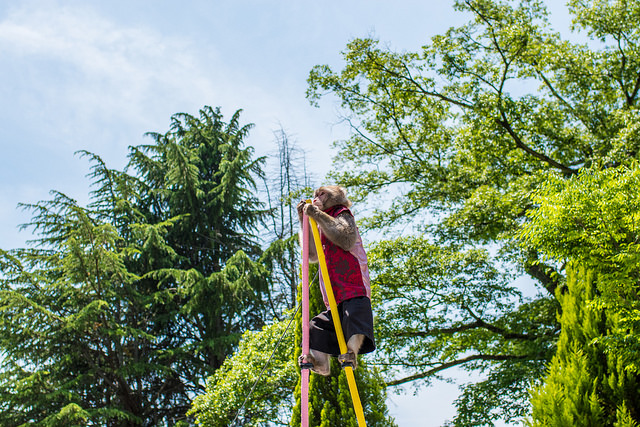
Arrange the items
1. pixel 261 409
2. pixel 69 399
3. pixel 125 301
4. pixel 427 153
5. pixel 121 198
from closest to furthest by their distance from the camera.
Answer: pixel 261 409
pixel 69 399
pixel 427 153
pixel 125 301
pixel 121 198

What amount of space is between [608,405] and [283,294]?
1304cm

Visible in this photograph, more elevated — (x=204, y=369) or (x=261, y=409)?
(x=204, y=369)

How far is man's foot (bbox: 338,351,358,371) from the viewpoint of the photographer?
105 inches

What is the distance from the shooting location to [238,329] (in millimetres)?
17281

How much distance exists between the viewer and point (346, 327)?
9.15ft

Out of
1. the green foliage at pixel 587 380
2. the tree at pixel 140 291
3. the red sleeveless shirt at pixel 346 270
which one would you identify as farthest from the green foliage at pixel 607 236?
the tree at pixel 140 291

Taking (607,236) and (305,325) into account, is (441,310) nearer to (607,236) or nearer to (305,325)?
(607,236)

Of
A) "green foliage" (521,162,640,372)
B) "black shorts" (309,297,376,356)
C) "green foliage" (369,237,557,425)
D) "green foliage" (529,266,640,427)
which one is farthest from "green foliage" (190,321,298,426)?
"black shorts" (309,297,376,356)

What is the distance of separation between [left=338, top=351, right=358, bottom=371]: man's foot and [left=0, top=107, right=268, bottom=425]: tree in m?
11.5

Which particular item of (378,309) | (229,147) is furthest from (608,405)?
(229,147)

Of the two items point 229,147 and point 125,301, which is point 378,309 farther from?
point 229,147

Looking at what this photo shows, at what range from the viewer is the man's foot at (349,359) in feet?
8.77

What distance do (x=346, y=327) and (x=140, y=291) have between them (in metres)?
15.6

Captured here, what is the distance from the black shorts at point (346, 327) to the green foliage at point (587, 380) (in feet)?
10.8
